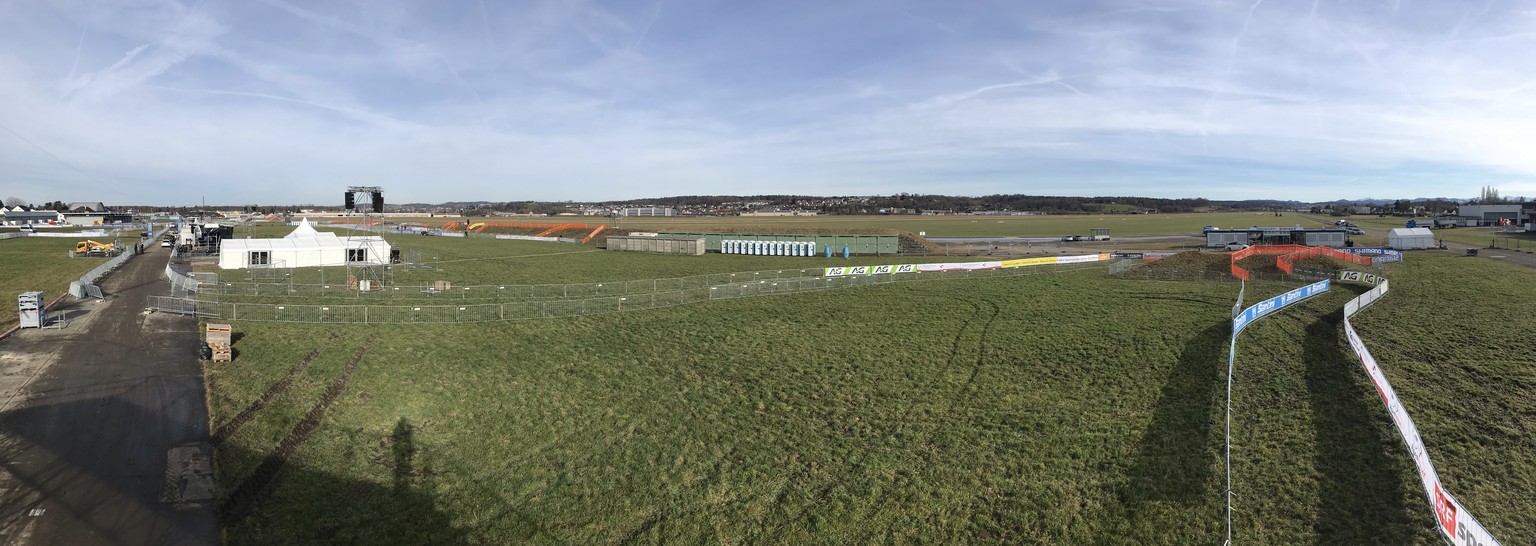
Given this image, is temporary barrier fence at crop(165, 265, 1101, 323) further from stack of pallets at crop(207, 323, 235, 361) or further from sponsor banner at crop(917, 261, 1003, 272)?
sponsor banner at crop(917, 261, 1003, 272)

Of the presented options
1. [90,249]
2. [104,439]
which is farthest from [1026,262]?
[90,249]

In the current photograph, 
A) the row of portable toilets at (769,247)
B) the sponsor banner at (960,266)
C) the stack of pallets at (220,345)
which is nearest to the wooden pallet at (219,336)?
the stack of pallets at (220,345)

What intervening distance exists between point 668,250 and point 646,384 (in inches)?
1898

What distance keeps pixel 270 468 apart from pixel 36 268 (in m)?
56.1

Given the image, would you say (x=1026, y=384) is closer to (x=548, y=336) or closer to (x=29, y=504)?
(x=548, y=336)

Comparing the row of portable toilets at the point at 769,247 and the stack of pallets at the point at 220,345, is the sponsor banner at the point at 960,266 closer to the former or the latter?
the row of portable toilets at the point at 769,247

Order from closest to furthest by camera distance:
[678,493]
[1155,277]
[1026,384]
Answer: [678,493] → [1026,384] → [1155,277]

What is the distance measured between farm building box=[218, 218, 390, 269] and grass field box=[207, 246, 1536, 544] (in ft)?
83.4

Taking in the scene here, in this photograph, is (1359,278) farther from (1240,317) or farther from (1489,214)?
(1489,214)

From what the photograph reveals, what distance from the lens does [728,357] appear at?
76.3 feet

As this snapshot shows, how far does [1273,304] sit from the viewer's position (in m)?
27.2

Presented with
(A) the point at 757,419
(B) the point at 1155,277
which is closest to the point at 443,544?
(A) the point at 757,419

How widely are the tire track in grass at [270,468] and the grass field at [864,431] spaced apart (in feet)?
0.28

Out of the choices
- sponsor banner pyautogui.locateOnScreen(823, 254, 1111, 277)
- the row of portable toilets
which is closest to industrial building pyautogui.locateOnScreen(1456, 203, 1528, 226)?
sponsor banner pyautogui.locateOnScreen(823, 254, 1111, 277)
